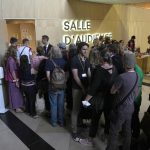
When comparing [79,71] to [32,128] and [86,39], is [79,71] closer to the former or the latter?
[32,128]

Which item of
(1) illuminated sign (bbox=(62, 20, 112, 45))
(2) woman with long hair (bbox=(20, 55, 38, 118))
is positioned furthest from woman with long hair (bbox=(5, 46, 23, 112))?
(1) illuminated sign (bbox=(62, 20, 112, 45))

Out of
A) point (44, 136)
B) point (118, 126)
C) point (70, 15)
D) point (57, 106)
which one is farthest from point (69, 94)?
point (70, 15)

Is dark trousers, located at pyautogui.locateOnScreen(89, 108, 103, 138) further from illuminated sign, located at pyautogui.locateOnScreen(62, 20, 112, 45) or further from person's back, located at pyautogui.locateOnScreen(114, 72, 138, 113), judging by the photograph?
illuminated sign, located at pyautogui.locateOnScreen(62, 20, 112, 45)

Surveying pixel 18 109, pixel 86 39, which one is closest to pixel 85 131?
pixel 18 109

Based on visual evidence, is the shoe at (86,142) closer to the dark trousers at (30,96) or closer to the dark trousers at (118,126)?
the dark trousers at (118,126)

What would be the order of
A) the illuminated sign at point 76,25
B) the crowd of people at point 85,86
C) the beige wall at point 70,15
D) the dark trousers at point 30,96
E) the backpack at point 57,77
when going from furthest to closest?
the illuminated sign at point 76,25
the beige wall at point 70,15
the dark trousers at point 30,96
the backpack at point 57,77
the crowd of people at point 85,86

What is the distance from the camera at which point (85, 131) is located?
379 cm

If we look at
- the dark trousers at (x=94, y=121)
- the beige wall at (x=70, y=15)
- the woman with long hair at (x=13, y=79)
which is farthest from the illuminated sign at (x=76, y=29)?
the dark trousers at (x=94, y=121)

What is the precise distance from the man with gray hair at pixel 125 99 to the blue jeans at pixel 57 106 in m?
1.30

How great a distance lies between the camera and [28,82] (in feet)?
13.8

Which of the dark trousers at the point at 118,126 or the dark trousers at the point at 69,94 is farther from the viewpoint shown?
the dark trousers at the point at 69,94

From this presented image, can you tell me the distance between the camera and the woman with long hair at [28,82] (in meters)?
4.02

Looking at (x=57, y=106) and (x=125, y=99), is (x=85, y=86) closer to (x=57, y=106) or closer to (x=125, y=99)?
(x=57, y=106)

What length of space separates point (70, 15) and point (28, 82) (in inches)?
187
